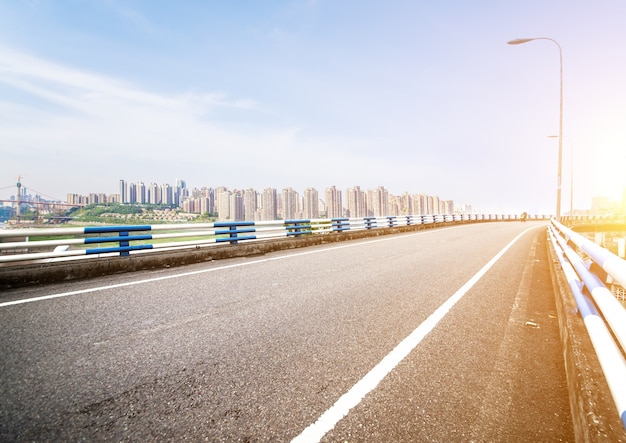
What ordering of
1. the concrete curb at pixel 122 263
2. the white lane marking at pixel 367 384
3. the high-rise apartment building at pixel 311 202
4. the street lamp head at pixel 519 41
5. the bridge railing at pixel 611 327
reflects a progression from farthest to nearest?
the high-rise apartment building at pixel 311 202 → the street lamp head at pixel 519 41 → the concrete curb at pixel 122 263 → the white lane marking at pixel 367 384 → the bridge railing at pixel 611 327

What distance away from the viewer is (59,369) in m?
2.70

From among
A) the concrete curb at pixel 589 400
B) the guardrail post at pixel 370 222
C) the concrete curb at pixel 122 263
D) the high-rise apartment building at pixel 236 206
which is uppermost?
the high-rise apartment building at pixel 236 206

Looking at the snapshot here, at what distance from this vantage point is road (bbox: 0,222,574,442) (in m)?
2.02

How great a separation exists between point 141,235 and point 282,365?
7.30m

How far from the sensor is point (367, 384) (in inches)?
97.0

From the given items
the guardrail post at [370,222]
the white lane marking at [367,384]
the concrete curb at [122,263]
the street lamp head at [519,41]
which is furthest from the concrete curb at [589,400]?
the street lamp head at [519,41]

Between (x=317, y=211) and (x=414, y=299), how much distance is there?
64.8 metres

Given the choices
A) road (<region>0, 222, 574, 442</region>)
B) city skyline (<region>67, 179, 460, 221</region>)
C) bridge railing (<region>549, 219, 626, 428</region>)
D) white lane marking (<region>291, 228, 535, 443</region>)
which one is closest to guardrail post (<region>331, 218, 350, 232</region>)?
road (<region>0, 222, 574, 442</region>)

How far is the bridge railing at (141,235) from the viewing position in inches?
235

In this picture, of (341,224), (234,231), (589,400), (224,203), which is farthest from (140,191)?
(589,400)

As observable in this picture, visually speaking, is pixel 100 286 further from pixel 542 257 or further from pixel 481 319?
pixel 542 257

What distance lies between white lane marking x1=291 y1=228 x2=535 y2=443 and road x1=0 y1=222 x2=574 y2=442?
1 centimetres

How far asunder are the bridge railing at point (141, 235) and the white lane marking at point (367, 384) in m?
3.56

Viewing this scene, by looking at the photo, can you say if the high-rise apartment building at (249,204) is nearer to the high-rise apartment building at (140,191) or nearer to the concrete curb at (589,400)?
the concrete curb at (589,400)
